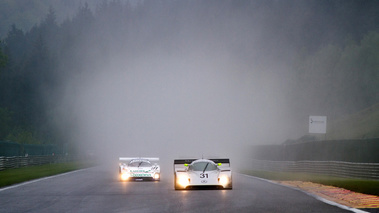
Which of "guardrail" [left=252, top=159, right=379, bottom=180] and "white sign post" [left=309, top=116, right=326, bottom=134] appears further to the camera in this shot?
"white sign post" [left=309, top=116, right=326, bottom=134]

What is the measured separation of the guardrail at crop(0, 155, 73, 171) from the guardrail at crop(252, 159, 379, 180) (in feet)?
72.3

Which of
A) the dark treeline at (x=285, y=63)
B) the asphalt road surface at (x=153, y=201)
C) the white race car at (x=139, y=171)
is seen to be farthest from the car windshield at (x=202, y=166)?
the dark treeline at (x=285, y=63)

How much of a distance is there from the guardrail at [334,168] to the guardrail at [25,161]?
72.3 feet

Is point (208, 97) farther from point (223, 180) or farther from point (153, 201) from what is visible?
point (153, 201)

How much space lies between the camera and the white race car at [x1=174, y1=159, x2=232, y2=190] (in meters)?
21.3

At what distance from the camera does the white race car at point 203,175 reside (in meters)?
21.3

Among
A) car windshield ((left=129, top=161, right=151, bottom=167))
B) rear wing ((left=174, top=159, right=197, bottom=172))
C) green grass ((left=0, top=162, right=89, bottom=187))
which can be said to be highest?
rear wing ((left=174, top=159, right=197, bottom=172))

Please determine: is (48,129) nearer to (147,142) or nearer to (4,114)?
(4,114)

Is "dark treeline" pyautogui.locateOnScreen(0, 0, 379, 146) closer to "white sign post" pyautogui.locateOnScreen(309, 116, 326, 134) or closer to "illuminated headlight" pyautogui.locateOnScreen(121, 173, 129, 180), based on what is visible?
"white sign post" pyautogui.locateOnScreen(309, 116, 326, 134)

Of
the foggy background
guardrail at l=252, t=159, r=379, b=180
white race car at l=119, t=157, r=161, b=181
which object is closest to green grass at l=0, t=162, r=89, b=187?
white race car at l=119, t=157, r=161, b=181

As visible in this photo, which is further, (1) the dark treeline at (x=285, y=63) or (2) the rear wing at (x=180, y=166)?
(1) the dark treeline at (x=285, y=63)

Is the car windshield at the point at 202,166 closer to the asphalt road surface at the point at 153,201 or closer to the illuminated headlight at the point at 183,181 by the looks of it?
the illuminated headlight at the point at 183,181

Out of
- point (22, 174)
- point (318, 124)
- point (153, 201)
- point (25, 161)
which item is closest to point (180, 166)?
point (153, 201)

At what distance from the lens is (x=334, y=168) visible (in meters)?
37.4
